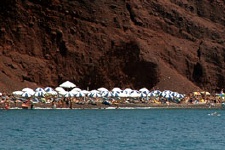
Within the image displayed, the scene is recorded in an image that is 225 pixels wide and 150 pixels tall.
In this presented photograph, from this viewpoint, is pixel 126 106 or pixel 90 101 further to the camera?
pixel 126 106

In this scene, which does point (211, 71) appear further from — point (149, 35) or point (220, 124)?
point (220, 124)

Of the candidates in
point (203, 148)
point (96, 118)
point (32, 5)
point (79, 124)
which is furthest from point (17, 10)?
point (203, 148)

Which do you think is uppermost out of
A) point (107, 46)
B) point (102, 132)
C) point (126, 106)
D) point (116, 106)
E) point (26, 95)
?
point (107, 46)

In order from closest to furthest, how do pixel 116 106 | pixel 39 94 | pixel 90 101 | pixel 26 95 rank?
pixel 26 95, pixel 39 94, pixel 90 101, pixel 116 106

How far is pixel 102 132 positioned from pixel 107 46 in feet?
212

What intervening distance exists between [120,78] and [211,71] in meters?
18.3

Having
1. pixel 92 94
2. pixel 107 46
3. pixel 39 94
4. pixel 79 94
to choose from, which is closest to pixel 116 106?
pixel 92 94

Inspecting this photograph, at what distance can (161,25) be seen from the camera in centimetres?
13675

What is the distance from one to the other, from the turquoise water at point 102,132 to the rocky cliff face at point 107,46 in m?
31.6

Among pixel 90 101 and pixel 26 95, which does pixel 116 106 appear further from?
pixel 26 95

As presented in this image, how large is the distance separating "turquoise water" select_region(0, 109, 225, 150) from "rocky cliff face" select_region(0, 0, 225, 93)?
31.6 m

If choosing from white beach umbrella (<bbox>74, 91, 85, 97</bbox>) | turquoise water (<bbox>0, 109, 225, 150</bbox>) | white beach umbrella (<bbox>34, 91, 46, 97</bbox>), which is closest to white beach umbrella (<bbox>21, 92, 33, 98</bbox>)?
white beach umbrella (<bbox>34, 91, 46, 97</bbox>)

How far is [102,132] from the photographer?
64.8 metres

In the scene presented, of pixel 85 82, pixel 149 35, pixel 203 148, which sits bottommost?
pixel 203 148
